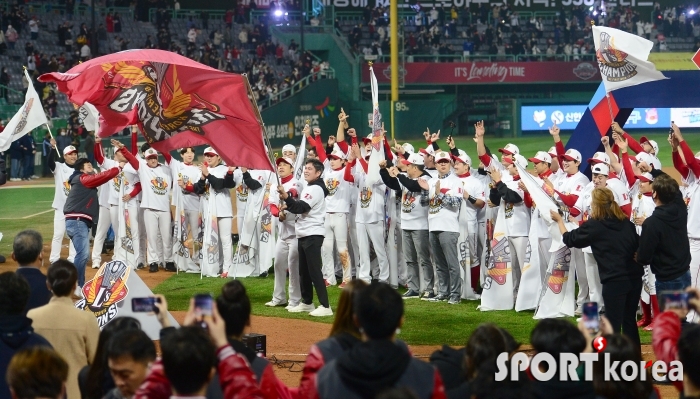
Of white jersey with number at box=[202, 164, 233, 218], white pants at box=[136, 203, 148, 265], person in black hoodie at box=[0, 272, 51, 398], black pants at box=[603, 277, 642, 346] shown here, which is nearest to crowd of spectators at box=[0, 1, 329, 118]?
white pants at box=[136, 203, 148, 265]

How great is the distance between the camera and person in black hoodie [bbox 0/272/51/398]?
512 cm

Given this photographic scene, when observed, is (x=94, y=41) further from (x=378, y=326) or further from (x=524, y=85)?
(x=378, y=326)

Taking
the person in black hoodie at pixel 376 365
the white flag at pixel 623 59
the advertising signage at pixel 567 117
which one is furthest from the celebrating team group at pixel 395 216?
the advertising signage at pixel 567 117

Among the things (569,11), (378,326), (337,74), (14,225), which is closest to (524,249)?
(378,326)

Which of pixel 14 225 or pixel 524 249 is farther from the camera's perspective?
pixel 14 225

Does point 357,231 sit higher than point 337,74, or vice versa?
point 337,74

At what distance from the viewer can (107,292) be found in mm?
8906

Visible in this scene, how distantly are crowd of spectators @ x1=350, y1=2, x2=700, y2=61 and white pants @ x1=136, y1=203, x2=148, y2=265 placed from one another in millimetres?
24403

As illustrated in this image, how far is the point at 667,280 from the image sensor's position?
848cm

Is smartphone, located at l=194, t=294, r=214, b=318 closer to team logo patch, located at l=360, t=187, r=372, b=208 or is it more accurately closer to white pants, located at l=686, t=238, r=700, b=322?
white pants, located at l=686, t=238, r=700, b=322

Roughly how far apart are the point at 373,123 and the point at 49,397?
949 cm

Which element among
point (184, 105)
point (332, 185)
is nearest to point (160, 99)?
point (184, 105)

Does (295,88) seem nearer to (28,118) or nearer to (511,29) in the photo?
(511,29)

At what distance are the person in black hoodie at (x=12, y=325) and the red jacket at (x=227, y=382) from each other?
1146 millimetres
